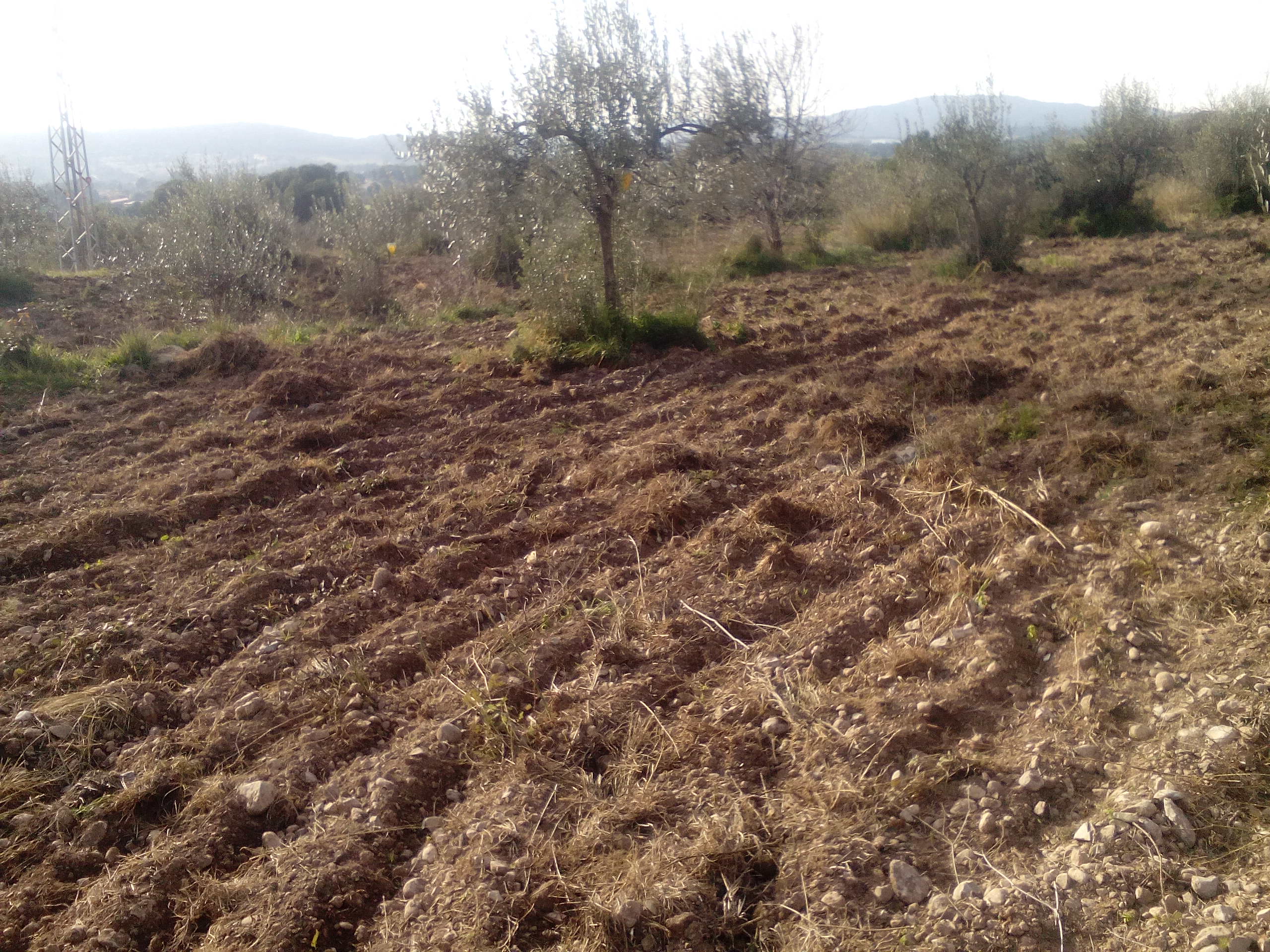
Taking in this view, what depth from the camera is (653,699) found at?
122 inches

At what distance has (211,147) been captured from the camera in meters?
87.6

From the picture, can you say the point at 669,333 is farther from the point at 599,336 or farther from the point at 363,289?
the point at 363,289

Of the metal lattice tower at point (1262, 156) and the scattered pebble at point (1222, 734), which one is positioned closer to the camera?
the scattered pebble at point (1222, 734)

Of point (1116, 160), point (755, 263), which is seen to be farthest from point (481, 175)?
point (1116, 160)

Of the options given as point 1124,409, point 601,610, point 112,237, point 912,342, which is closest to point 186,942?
point 601,610

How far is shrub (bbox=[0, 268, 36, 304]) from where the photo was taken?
12242 mm

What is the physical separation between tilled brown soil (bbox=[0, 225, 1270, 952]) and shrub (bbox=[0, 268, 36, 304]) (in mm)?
7806

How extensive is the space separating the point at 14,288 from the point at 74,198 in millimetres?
4930

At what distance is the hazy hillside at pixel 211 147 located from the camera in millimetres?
82500

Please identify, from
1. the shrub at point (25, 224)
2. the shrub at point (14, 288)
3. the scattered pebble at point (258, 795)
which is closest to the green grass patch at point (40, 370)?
the shrub at point (14, 288)

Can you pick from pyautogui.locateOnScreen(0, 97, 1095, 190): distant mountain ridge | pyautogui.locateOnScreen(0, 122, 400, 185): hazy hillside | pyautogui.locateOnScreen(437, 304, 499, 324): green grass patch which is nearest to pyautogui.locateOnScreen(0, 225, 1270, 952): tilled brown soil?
pyautogui.locateOnScreen(437, 304, 499, 324): green grass patch

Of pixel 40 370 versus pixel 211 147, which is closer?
pixel 40 370

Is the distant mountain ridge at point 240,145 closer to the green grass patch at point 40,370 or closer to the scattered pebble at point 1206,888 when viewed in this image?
the green grass patch at point 40,370

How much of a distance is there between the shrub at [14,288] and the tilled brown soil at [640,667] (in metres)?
7.81
